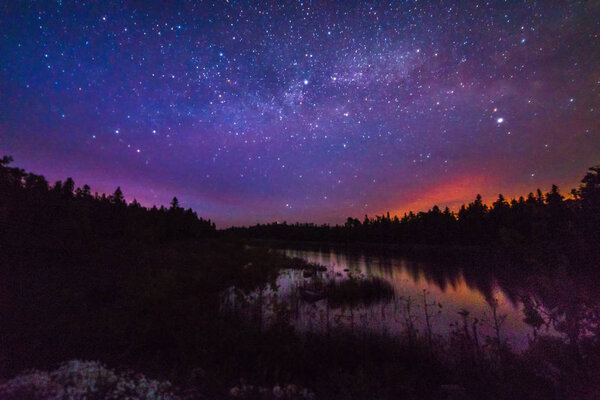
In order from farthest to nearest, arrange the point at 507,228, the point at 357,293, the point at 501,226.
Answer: the point at 501,226
the point at 357,293
the point at 507,228

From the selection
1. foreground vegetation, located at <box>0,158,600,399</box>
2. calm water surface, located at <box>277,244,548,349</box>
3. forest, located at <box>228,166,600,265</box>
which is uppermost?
forest, located at <box>228,166,600,265</box>

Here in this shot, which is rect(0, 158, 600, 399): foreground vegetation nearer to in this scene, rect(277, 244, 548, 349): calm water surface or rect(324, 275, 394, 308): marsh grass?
rect(277, 244, 548, 349): calm water surface

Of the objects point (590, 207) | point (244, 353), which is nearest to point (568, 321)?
point (590, 207)

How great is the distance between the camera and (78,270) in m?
25.5

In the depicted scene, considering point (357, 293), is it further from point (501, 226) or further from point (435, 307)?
point (501, 226)

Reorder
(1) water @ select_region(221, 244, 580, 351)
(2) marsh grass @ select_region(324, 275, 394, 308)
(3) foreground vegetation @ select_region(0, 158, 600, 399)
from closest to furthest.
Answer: (3) foreground vegetation @ select_region(0, 158, 600, 399), (1) water @ select_region(221, 244, 580, 351), (2) marsh grass @ select_region(324, 275, 394, 308)

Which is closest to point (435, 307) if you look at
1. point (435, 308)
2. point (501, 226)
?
point (435, 308)

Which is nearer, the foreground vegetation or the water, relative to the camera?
the foreground vegetation

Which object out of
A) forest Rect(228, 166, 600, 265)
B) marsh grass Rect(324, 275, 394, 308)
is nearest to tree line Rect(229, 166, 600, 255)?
forest Rect(228, 166, 600, 265)

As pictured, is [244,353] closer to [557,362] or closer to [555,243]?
[557,362]

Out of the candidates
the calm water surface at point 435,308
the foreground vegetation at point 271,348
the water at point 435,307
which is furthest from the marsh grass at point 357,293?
the foreground vegetation at point 271,348

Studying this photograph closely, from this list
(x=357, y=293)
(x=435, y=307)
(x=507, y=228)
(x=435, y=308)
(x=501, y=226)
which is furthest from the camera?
(x=501, y=226)

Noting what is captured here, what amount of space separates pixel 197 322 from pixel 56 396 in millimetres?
6581

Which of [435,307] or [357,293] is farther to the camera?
[357,293]
